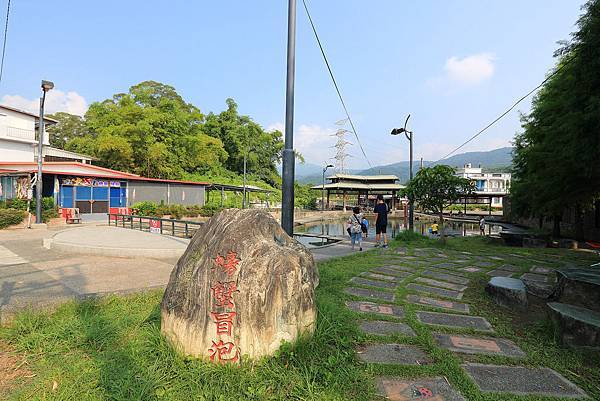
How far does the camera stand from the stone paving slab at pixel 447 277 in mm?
5426

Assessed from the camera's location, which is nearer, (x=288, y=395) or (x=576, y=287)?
(x=288, y=395)

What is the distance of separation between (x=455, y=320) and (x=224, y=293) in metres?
2.76

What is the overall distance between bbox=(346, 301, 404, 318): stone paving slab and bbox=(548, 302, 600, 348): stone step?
4.93ft

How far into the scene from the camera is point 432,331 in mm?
3344

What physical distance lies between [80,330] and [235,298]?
1715 millimetres

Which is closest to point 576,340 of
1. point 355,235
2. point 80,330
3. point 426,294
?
point 426,294

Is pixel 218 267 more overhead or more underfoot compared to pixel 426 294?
more overhead

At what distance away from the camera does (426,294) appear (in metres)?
4.64

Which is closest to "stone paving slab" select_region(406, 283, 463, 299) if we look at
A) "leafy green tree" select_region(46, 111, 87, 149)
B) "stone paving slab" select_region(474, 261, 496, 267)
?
"stone paving slab" select_region(474, 261, 496, 267)

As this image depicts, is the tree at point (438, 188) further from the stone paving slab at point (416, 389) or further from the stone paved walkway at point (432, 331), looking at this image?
the stone paving slab at point (416, 389)

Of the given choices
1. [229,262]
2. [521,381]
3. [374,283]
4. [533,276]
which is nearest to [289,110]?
[229,262]

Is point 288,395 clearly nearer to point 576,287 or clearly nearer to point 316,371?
point 316,371

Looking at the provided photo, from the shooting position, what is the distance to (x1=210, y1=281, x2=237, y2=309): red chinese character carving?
253cm

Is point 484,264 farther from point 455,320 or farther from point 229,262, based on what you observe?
point 229,262
